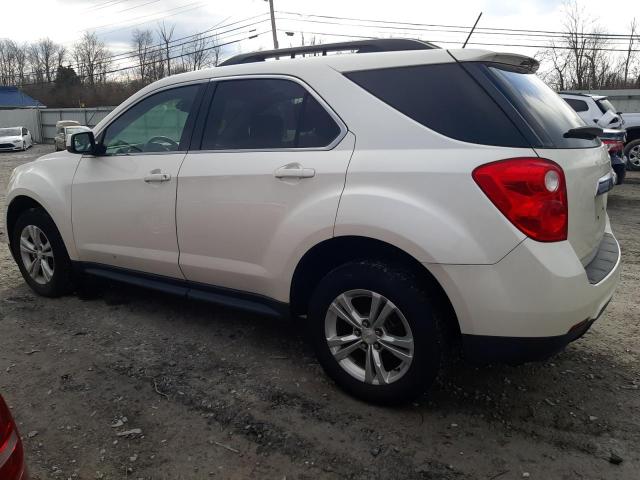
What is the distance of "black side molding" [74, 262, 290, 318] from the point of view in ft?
10.3

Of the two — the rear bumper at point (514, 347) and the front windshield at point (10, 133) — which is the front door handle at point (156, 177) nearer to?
the rear bumper at point (514, 347)

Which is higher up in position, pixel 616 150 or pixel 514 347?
pixel 616 150

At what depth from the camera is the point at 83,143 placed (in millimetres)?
3936

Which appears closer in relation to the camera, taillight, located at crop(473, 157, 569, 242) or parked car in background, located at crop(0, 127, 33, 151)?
taillight, located at crop(473, 157, 569, 242)

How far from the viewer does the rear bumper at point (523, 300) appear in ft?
7.43

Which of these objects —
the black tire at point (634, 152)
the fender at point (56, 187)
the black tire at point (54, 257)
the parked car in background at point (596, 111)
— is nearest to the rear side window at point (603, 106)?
the parked car in background at point (596, 111)

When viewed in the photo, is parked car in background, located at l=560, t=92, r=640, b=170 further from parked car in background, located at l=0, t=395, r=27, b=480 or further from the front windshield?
the front windshield

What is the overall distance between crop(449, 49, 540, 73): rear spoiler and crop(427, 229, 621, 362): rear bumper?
951 mm

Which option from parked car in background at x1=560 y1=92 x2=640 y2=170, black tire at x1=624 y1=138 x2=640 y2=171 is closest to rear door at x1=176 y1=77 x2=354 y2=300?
parked car in background at x1=560 y1=92 x2=640 y2=170

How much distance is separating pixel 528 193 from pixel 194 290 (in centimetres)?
222

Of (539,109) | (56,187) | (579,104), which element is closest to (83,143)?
(56,187)

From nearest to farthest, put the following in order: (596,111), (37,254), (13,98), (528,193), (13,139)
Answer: (528,193)
(37,254)
(596,111)
(13,139)
(13,98)

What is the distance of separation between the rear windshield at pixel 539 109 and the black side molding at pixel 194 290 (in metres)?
1.63

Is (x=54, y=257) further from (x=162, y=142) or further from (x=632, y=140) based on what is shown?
(x=632, y=140)
